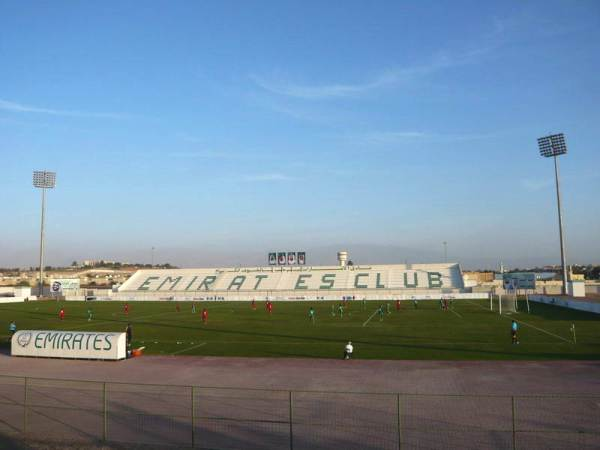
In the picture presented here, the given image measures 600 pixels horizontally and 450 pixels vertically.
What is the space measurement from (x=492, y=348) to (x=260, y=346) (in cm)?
1281

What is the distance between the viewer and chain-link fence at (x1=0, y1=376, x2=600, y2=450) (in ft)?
42.0

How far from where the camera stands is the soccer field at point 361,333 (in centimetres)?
2739

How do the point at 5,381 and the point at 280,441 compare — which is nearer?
the point at 280,441

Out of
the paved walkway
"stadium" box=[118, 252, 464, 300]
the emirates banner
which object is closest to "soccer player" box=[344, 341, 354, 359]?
the paved walkway

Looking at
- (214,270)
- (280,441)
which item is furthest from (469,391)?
(214,270)

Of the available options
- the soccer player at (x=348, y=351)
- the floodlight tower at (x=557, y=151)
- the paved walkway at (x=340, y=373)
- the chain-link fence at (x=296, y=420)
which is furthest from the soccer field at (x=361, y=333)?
the floodlight tower at (x=557, y=151)

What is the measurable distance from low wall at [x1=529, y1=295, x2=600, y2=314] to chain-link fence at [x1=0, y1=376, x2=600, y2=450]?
3699 cm

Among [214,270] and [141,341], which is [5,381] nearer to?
[141,341]

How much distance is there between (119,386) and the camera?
65.0 feet

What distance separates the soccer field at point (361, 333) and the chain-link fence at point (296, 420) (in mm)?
9640

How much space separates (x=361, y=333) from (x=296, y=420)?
2160 cm

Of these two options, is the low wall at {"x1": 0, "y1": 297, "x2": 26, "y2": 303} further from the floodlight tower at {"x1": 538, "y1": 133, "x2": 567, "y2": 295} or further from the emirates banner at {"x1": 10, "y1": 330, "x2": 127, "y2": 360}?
the floodlight tower at {"x1": 538, "y1": 133, "x2": 567, "y2": 295}

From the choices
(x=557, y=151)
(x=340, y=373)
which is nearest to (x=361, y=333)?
(x=340, y=373)

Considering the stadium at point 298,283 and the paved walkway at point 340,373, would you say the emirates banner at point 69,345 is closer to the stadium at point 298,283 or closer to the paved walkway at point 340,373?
the paved walkway at point 340,373
